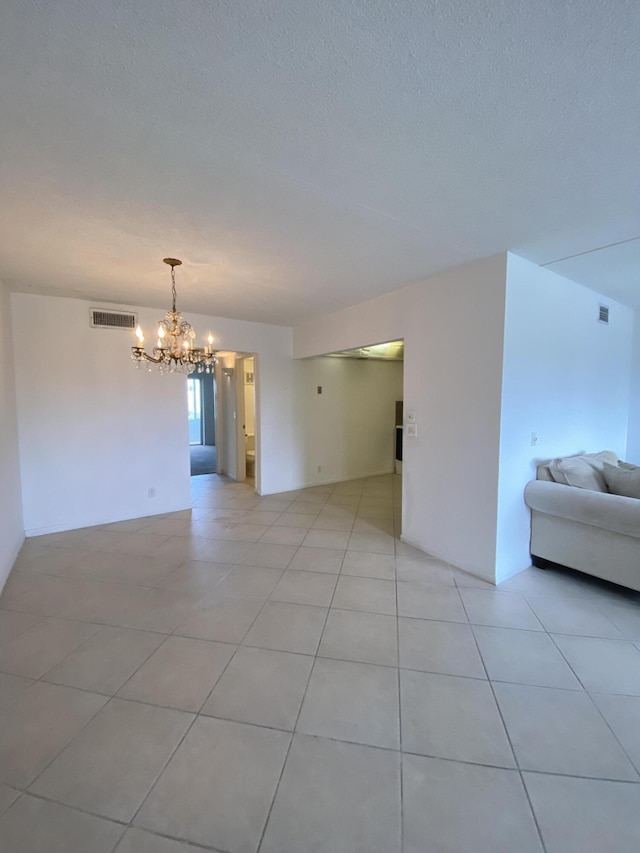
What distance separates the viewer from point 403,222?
2162 millimetres

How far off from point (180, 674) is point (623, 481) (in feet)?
11.3

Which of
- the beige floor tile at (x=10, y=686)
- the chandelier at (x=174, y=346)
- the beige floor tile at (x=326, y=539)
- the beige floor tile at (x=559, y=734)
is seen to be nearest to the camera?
the beige floor tile at (x=559, y=734)

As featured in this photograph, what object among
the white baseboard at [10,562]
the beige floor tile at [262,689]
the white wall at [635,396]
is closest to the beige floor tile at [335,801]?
the beige floor tile at [262,689]

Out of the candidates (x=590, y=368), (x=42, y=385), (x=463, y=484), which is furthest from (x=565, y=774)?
(x=42, y=385)

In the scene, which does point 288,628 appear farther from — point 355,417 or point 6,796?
point 355,417

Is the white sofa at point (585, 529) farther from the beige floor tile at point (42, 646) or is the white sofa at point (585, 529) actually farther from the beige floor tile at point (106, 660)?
the beige floor tile at point (42, 646)

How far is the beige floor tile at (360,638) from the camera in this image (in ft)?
6.61

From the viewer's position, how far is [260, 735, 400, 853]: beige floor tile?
3.81 feet

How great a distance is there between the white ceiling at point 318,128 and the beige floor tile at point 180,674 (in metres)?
2.47

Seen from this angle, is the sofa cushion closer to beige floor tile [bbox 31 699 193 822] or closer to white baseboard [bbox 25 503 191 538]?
beige floor tile [bbox 31 699 193 822]

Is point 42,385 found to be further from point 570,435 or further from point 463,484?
point 570,435

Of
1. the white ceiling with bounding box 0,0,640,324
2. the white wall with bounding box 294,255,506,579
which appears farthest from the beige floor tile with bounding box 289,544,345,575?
the white ceiling with bounding box 0,0,640,324

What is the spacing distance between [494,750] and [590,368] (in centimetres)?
344

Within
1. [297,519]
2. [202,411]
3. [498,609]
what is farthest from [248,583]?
[202,411]
